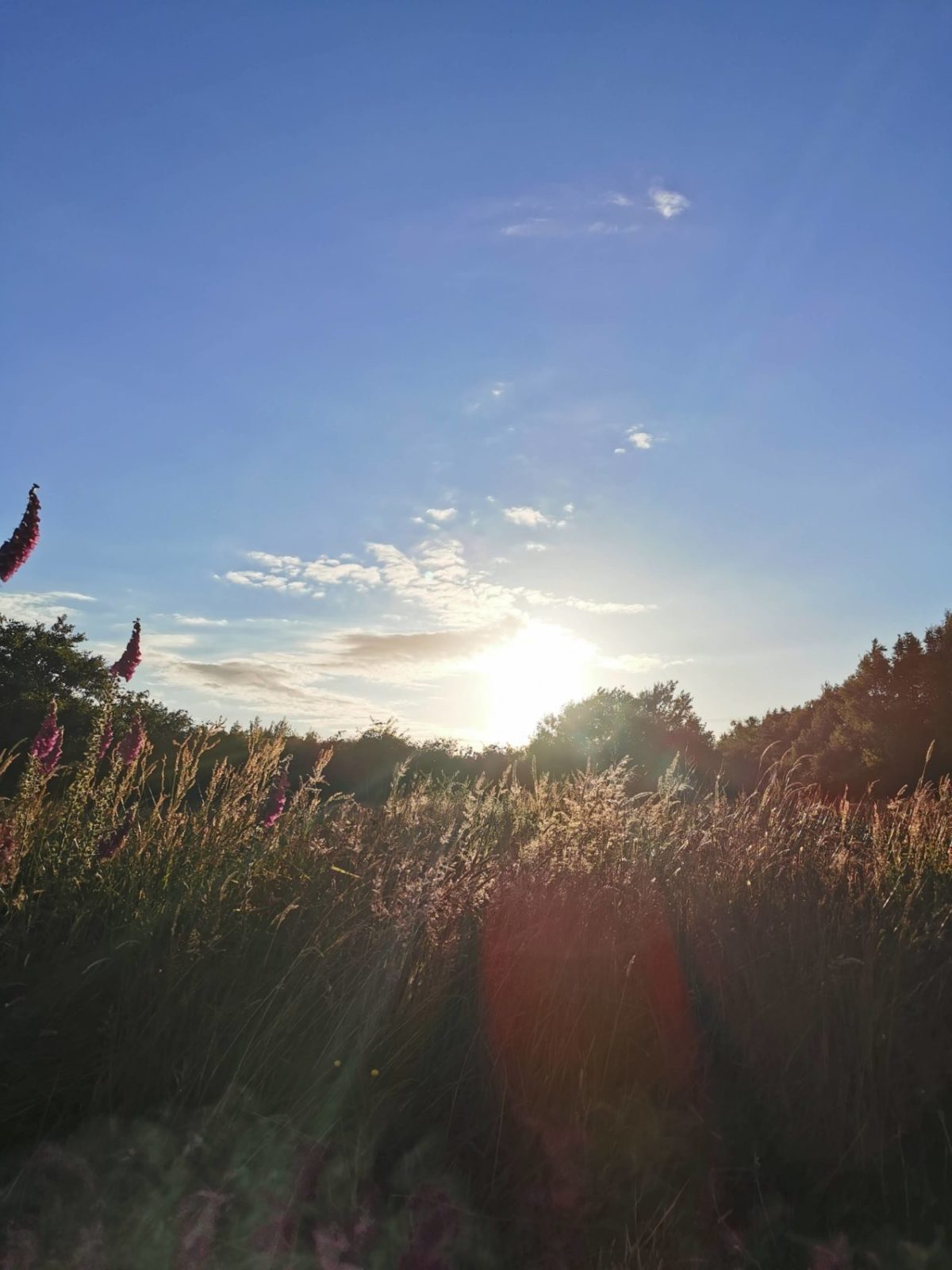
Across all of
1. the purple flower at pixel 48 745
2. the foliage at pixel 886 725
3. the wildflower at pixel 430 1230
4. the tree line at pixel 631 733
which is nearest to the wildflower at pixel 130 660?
the purple flower at pixel 48 745

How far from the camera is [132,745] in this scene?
4.50 m

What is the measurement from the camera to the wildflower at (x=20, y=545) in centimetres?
335

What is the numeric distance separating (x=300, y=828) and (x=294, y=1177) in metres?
3.07

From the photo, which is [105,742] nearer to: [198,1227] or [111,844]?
[111,844]

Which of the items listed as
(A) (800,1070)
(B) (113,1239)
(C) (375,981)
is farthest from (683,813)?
(B) (113,1239)

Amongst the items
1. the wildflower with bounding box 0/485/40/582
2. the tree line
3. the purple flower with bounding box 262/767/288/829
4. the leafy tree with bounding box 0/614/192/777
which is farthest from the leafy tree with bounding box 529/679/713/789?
the wildflower with bounding box 0/485/40/582

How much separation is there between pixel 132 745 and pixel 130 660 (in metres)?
0.58

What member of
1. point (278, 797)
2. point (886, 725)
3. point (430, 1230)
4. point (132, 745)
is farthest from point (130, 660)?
point (886, 725)

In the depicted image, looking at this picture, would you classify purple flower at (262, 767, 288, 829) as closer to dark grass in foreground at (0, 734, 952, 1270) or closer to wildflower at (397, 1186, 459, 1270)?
dark grass in foreground at (0, 734, 952, 1270)

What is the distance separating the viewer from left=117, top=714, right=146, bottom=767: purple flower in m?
4.46

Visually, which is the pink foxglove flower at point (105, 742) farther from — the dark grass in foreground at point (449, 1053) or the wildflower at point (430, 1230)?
the wildflower at point (430, 1230)

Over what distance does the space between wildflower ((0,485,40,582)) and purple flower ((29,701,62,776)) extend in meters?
0.97

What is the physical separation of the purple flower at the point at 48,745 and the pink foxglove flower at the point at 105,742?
7.9 inches

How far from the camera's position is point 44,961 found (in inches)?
127
